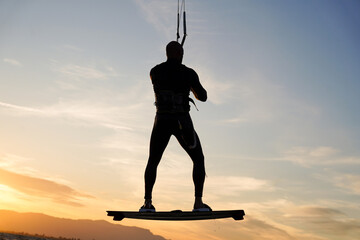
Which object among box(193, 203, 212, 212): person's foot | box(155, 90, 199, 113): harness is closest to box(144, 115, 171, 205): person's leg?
box(155, 90, 199, 113): harness

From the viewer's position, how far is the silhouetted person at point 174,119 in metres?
8.96

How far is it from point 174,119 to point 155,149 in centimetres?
78

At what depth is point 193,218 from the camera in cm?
871

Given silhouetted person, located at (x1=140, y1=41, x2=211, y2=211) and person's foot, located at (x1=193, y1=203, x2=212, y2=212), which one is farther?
silhouetted person, located at (x1=140, y1=41, x2=211, y2=211)

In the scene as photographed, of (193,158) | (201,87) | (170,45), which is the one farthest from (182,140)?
(170,45)

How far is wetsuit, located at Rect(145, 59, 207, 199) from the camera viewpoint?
897cm

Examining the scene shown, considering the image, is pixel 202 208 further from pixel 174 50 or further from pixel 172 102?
pixel 174 50

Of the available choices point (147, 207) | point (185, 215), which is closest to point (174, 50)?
point (147, 207)

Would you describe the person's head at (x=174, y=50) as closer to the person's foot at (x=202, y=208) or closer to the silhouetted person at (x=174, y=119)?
the silhouetted person at (x=174, y=119)

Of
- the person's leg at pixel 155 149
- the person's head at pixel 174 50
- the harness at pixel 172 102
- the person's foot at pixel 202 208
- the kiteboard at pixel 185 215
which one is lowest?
the kiteboard at pixel 185 215

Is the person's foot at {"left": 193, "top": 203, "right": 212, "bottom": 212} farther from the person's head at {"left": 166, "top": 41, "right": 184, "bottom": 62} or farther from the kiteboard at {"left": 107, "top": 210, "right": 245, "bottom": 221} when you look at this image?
the person's head at {"left": 166, "top": 41, "right": 184, "bottom": 62}

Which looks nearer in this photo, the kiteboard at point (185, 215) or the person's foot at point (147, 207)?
the kiteboard at point (185, 215)

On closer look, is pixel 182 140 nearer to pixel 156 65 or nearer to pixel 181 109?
pixel 181 109

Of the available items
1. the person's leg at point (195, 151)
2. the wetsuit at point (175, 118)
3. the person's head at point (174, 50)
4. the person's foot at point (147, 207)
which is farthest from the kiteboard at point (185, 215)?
the person's head at point (174, 50)
